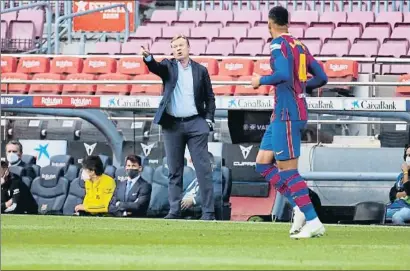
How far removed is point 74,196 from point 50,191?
1.24ft

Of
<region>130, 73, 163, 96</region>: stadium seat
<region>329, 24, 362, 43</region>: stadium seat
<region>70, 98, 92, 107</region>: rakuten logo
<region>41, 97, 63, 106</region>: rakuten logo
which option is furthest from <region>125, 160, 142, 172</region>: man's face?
<region>329, 24, 362, 43</region>: stadium seat

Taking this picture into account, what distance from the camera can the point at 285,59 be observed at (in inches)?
416

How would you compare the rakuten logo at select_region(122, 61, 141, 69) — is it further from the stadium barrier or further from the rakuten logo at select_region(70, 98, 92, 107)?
the rakuten logo at select_region(70, 98, 92, 107)

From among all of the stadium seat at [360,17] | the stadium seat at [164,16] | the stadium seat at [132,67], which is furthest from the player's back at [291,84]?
the stadium seat at [164,16]

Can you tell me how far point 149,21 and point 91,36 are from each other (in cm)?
142

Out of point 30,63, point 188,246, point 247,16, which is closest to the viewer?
point 188,246

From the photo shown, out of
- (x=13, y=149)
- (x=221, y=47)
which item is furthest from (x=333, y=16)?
(x=13, y=149)

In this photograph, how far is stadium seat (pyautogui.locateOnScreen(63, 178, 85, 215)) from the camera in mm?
16391

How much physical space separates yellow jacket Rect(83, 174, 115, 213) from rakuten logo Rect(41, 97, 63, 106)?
187cm

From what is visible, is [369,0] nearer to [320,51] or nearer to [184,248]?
[320,51]

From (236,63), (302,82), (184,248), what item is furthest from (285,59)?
(236,63)

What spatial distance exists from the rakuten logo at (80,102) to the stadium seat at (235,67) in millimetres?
4448

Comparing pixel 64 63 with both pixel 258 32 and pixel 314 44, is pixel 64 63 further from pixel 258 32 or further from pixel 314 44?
pixel 314 44

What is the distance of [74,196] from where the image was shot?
1650 cm
